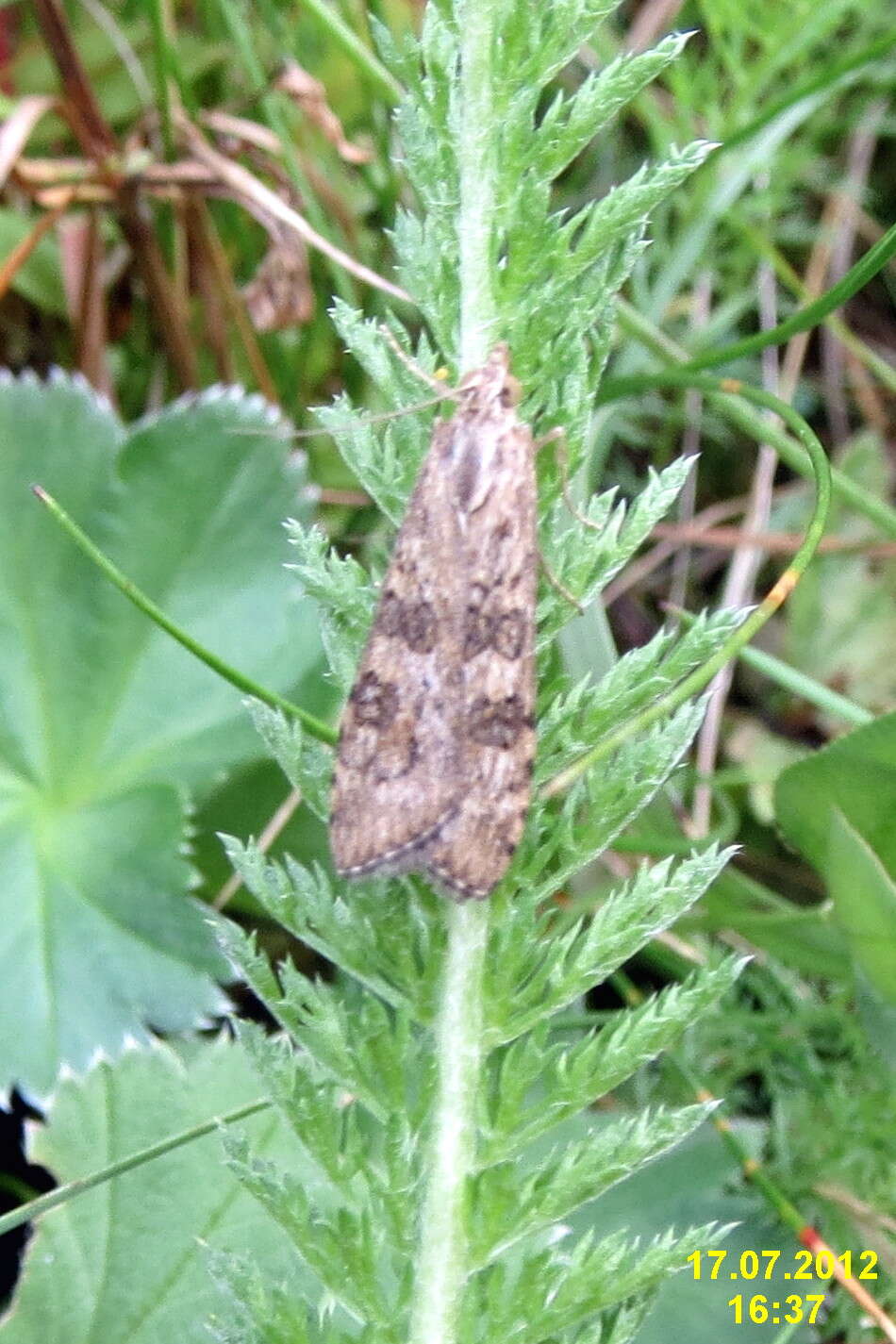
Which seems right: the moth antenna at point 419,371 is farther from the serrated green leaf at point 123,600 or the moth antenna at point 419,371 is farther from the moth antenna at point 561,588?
the serrated green leaf at point 123,600

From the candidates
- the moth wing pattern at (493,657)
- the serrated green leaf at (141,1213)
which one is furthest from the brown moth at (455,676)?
the serrated green leaf at (141,1213)

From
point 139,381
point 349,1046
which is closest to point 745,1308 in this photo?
point 349,1046

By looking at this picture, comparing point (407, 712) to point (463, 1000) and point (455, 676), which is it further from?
point (463, 1000)

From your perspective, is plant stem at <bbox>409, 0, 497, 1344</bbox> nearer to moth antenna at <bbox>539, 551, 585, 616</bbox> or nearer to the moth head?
the moth head

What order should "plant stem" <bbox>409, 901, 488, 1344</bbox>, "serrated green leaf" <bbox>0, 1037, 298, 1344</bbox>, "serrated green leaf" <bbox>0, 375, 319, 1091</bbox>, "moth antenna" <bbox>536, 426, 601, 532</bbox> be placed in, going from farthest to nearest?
"serrated green leaf" <bbox>0, 375, 319, 1091</bbox>
"serrated green leaf" <bbox>0, 1037, 298, 1344</bbox>
"moth antenna" <bbox>536, 426, 601, 532</bbox>
"plant stem" <bbox>409, 901, 488, 1344</bbox>

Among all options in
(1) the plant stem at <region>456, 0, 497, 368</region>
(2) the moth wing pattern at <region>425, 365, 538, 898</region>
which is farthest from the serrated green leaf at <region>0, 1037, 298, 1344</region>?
(1) the plant stem at <region>456, 0, 497, 368</region>

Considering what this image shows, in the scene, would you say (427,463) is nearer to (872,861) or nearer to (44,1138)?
(872,861)

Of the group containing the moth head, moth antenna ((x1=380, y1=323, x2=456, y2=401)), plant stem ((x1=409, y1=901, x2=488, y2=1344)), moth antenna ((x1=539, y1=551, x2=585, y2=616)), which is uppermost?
moth antenna ((x1=380, y1=323, x2=456, y2=401))
